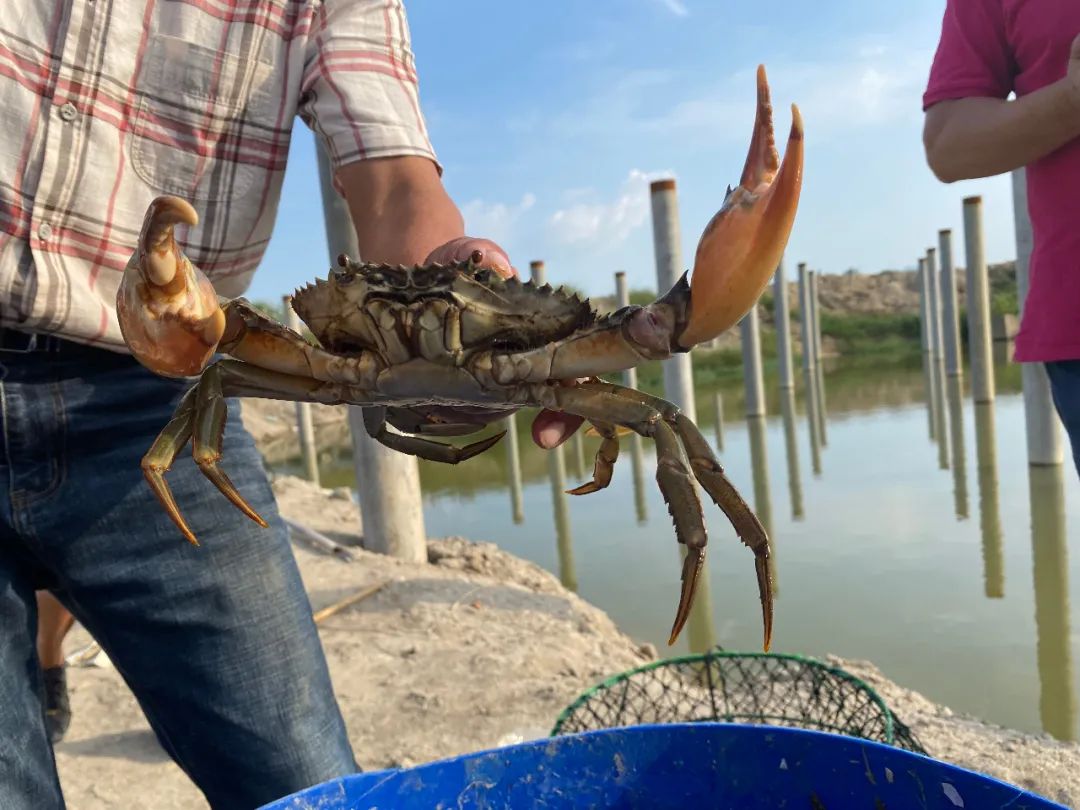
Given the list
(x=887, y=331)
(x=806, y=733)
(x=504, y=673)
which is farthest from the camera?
(x=887, y=331)

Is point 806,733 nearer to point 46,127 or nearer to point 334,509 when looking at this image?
point 46,127

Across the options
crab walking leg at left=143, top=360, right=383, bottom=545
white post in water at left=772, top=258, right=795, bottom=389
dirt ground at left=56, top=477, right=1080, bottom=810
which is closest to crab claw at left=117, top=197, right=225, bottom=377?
crab walking leg at left=143, top=360, right=383, bottom=545

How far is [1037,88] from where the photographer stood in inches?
82.0

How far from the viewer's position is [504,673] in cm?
385

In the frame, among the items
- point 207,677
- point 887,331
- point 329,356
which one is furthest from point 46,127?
point 887,331

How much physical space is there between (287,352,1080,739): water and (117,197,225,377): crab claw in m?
1.73

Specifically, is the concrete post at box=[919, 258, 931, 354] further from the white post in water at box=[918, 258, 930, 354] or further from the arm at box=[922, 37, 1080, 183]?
the arm at box=[922, 37, 1080, 183]

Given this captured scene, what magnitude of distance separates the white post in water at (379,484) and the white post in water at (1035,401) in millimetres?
5069

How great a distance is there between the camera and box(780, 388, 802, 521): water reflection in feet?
26.2

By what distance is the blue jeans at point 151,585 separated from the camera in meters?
1.58

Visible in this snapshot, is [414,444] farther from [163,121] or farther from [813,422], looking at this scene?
[813,422]

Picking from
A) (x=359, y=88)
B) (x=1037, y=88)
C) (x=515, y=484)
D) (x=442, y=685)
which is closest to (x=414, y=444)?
(x=359, y=88)

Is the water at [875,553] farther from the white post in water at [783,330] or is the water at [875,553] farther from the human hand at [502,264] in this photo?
the white post in water at [783,330]

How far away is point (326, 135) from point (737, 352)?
94.3 feet
